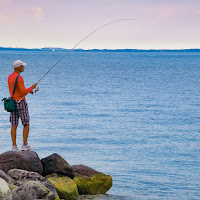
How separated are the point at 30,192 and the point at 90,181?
2831mm

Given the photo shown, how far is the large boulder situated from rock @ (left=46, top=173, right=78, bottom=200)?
0.46 metres

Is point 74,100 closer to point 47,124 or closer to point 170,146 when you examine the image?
point 47,124

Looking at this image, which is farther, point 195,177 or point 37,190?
point 195,177

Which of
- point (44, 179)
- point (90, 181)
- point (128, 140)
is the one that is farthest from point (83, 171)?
point (128, 140)

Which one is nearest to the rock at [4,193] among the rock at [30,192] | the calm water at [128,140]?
the rock at [30,192]

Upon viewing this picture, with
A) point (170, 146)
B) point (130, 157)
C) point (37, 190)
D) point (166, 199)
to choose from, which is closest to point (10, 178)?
point (37, 190)

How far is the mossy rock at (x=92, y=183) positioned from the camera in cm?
1014

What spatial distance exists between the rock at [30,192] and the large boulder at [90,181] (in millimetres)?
2410

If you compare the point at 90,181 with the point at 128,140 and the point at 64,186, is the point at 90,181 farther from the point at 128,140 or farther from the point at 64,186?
the point at 128,140

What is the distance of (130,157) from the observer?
1546 centimetres

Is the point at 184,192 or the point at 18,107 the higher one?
the point at 18,107

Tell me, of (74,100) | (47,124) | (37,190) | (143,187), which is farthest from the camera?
(74,100)

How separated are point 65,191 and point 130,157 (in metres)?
6.40

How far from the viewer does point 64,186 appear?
9438 mm
